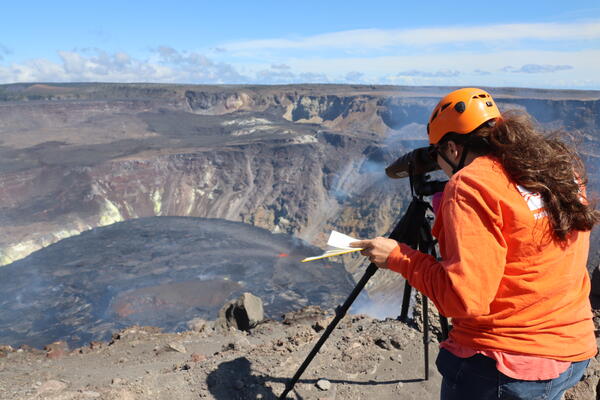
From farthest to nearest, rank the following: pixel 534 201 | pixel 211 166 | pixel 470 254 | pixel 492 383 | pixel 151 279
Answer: pixel 211 166 → pixel 151 279 → pixel 492 383 → pixel 534 201 → pixel 470 254

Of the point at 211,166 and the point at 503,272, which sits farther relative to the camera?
the point at 211,166

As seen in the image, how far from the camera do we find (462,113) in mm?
1876

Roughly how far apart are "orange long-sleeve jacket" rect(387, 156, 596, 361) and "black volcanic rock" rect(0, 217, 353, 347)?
35.3 meters

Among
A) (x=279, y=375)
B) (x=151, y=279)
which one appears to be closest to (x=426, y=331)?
(x=279, y=375)

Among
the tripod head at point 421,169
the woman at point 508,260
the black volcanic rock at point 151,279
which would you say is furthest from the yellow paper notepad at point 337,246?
the black volcanic rock at point 151,279

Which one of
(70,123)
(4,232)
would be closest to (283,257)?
(4,232)

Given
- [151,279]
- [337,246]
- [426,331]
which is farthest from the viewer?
[151,279]

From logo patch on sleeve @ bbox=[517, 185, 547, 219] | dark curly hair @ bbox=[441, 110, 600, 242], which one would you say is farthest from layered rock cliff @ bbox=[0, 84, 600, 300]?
logo patch on sleeve @ bbox=[517, 185, 547, 219]

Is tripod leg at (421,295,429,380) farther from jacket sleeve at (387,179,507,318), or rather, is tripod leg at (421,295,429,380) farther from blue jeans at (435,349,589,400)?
jacket sleeve at (387,179,507,318)

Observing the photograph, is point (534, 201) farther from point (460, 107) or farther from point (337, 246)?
point (337, 246)

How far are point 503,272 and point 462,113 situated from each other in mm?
701

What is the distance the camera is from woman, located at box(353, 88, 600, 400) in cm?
157

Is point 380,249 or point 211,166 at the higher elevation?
point 380,249

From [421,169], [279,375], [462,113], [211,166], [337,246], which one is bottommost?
[211,166]
